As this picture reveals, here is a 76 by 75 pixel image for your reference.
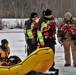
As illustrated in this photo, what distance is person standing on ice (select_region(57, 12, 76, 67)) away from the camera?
36.9 ft

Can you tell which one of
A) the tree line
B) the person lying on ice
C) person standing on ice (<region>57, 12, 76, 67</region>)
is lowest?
the person lying on ice

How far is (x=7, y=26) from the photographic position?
127ft

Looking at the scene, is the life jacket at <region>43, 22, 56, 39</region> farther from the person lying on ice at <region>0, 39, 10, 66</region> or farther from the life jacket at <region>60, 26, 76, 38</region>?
the person lying on ice at <region>0, 39, 10, 66</region>

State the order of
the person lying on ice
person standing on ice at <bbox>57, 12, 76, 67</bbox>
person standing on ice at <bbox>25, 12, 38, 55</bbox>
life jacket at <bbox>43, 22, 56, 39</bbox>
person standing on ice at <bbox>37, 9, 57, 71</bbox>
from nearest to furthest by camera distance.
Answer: the person lying on ice
person standing on ice at <bbox>37, 9, 57, 71</bbox>
life jacket at <bbox>43, 22, 56, 39</bbox>
person standing on ice at <bbox>57, 12, 76, 67</bbox>
person standing on ice at <bbox>25, 12, 38, 55</bbox>

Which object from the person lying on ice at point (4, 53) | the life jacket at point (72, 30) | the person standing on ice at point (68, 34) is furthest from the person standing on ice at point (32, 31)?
the person lying on ice at point (4, 53)

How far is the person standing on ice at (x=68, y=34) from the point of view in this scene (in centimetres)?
1124

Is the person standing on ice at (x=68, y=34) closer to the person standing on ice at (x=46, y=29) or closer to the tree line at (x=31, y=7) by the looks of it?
the person standing on ice at (x=46, y=29)

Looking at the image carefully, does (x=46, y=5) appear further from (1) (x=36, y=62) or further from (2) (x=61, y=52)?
(1) (x=36, y=62)

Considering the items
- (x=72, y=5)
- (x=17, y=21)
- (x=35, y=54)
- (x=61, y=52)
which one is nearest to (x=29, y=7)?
(x=72, y=5)

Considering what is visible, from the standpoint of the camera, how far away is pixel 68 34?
11414 millimetres

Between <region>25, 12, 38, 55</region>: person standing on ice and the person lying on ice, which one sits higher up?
<region>25, 12, 38, 55</region>: person standing on ice

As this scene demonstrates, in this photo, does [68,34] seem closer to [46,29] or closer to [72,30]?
[72,30]

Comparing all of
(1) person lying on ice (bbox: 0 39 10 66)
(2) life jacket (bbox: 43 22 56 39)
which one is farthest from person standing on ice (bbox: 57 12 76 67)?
(1) person lying on ice (bbox: 0 39 10 66)

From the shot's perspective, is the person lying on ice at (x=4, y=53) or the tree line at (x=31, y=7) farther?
the tree line at (x=31, y=7)
